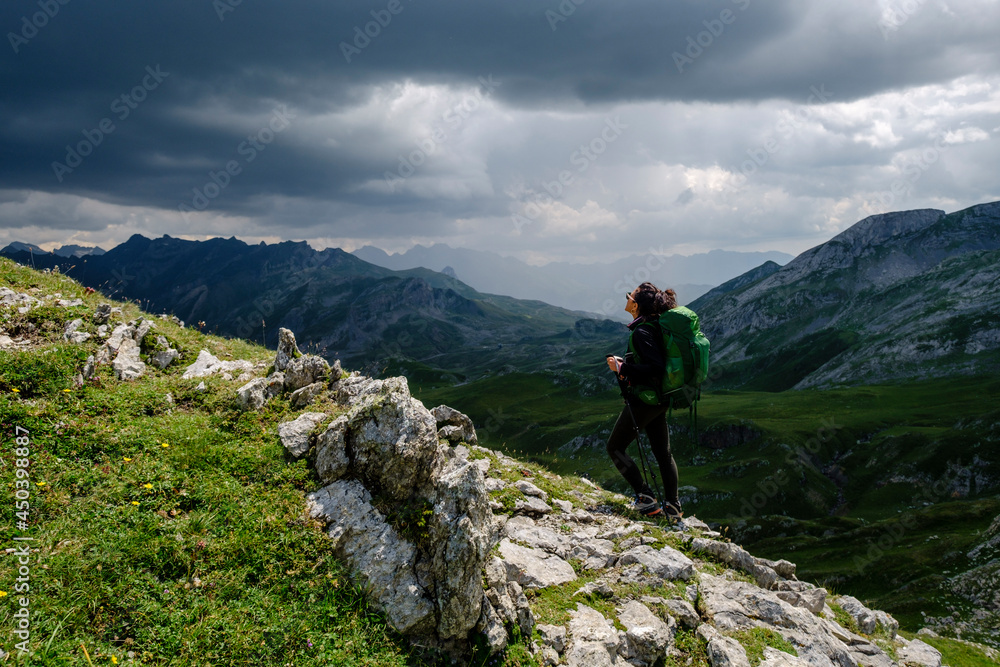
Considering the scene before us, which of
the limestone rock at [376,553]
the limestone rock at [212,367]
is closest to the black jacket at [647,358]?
the limestone rock at [376,553]

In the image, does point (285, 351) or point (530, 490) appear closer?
point (530, 490)

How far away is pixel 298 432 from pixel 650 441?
28.6 ft

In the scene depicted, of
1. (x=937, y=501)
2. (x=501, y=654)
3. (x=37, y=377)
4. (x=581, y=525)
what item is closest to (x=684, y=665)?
(x=501, y=654)

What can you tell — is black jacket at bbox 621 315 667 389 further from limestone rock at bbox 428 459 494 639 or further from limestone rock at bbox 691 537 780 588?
limestone rock at bbox 428 459 494 639

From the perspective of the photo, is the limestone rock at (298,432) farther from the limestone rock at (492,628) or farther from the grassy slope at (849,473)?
the grassy slope at (849,473)

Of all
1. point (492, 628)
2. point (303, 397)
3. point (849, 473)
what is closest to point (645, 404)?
point (492, 628)

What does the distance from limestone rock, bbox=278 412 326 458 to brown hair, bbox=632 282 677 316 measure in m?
8.68

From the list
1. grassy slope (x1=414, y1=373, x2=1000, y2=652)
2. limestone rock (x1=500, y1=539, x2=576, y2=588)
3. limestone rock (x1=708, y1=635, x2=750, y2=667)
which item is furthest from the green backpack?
grassy slope (x1=414, y1=373, x2=1000, y2=652)

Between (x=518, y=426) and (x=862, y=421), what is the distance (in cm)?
8314

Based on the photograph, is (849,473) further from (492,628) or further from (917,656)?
(492,628)

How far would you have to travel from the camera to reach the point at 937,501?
77750 mm

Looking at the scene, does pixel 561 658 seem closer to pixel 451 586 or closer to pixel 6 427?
pixel 451 586

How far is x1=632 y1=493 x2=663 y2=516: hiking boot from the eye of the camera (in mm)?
14078

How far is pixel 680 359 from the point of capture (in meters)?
12.2
